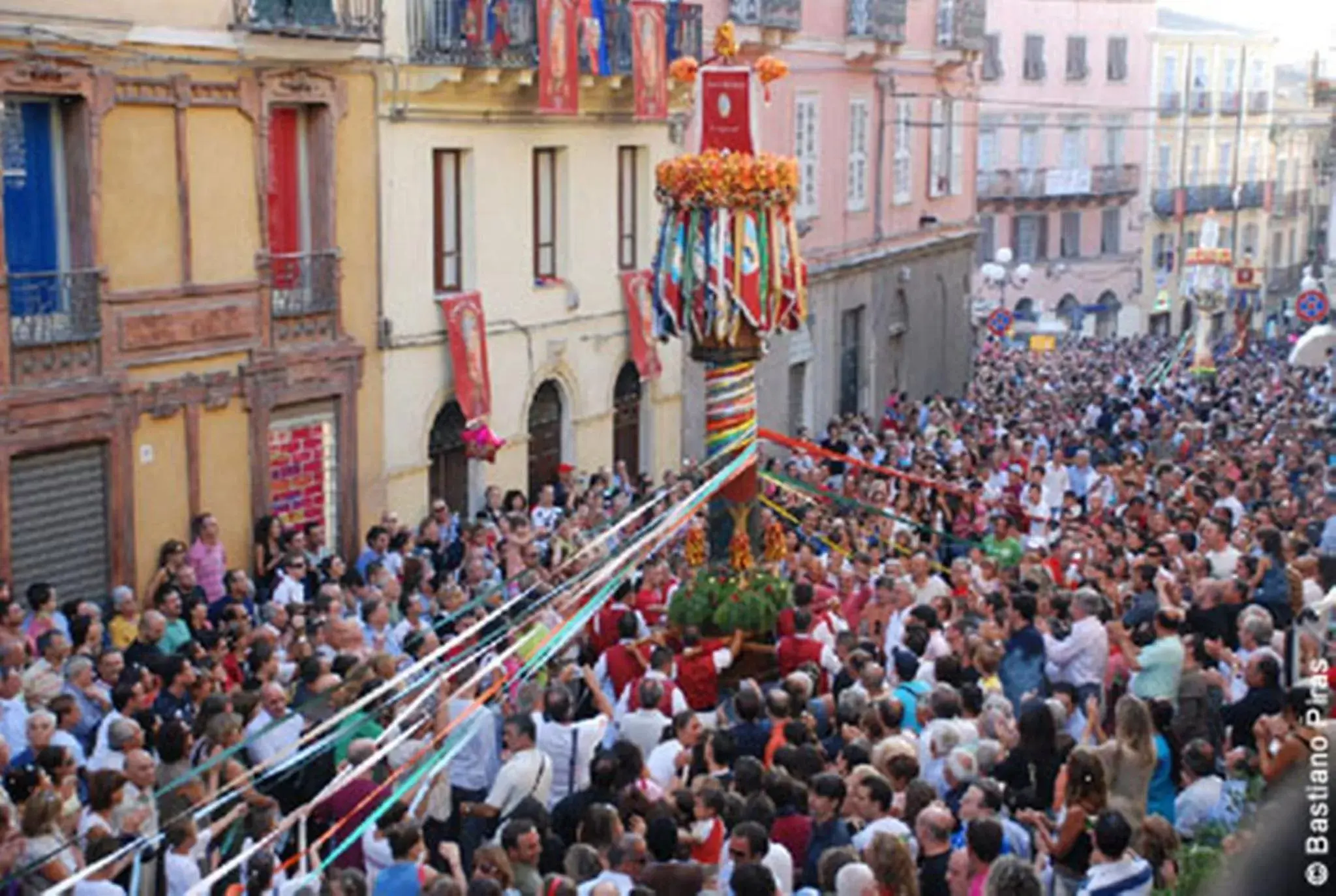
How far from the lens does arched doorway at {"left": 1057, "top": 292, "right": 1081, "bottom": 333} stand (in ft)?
191

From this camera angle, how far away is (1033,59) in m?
56.6

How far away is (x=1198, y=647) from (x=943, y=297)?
2775 centimetres

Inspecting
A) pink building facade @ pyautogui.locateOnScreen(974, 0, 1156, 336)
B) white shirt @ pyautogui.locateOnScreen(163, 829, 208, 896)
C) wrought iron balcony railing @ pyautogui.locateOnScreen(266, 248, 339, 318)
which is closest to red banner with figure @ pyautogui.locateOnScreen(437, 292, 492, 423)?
wrought iron balcony railing @ pyautogui.locateOnScreen(266, 248, 339, 318)

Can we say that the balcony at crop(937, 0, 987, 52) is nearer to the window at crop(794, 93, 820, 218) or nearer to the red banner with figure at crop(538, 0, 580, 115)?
the window at crop(794, 93, 820, 218)

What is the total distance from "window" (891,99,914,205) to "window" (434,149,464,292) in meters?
14.5

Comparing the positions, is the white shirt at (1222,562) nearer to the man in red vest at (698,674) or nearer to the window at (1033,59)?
the man in red vest at (698,674)

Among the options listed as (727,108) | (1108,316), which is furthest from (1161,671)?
(1108,316)

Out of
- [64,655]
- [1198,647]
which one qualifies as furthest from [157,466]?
[1198,647]

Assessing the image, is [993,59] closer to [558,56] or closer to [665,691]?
Answer: [558,56]

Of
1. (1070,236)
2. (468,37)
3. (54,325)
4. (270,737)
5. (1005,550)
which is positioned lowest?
(1070,236)

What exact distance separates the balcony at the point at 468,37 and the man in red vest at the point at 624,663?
9.65 metres

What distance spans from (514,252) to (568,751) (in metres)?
12.8

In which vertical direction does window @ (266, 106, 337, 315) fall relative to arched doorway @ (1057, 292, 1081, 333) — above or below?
above

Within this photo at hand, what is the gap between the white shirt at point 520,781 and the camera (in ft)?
29.1
